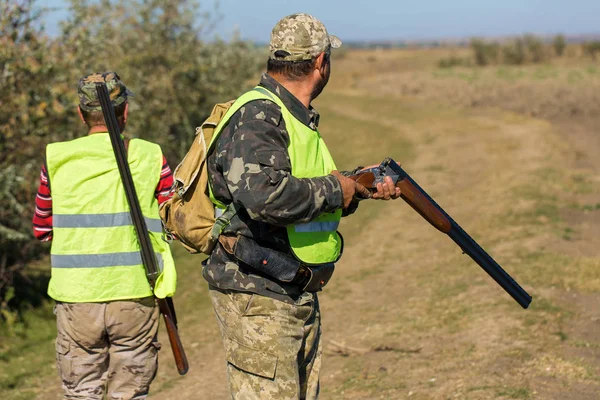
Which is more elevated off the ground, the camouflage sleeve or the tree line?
the camouflage sleeve

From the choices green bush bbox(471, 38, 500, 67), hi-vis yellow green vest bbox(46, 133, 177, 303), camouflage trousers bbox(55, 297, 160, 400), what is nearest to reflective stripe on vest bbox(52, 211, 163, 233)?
hi-vis yellow green vest bbox(46, 133, 177, 303)

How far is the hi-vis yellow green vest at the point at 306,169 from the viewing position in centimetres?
277

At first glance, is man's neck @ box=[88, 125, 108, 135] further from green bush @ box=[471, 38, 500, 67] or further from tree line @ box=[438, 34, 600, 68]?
green bush @ box=[471, 38, 500, 67]

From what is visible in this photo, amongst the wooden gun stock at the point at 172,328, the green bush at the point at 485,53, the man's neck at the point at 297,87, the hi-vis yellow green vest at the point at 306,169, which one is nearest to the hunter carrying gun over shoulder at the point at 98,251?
the wooden gun stock at the point at 172,328

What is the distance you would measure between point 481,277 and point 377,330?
1.81 meters

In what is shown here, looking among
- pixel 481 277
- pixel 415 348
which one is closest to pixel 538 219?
pixel 481 277

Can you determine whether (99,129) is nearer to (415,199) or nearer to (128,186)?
(128,186)

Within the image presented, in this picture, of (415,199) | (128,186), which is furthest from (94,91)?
(415,199)

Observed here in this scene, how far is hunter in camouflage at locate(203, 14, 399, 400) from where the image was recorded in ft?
8.87

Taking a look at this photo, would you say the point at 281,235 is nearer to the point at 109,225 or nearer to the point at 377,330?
the point at 109,225

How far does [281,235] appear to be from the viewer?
9.36 ft

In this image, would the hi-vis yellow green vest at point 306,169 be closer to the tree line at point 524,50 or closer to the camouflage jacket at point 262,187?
the camouflage jacket at point 262,187

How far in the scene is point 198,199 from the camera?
9.71 ft

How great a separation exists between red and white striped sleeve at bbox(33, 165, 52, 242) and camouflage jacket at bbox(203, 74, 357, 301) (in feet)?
3.72
